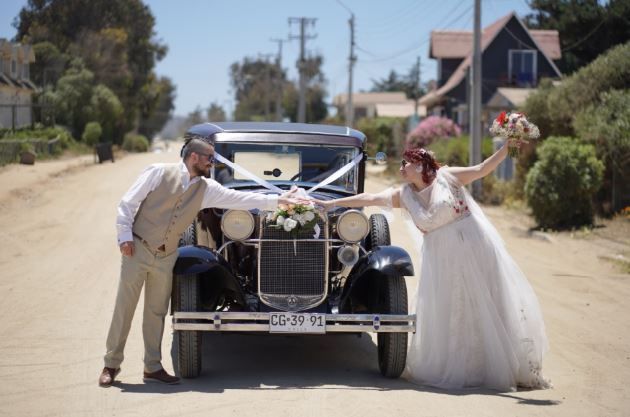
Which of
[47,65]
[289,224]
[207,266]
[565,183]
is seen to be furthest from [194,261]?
[47,65]

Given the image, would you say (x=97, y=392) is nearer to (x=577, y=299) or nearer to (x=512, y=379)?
(x=512, y=379)

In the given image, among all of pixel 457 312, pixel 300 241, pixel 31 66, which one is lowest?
pixel 457 312

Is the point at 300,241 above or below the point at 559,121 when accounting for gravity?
below

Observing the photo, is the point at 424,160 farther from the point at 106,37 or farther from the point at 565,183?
the point at 106,37

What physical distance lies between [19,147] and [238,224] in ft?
98.4

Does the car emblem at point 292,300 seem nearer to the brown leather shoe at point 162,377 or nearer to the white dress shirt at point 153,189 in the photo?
the white dress shirt at point 153,189

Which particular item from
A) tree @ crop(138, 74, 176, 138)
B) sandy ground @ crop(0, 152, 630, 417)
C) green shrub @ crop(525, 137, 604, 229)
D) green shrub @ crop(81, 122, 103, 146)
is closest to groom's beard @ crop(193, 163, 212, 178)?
sandy ground @ crop(0, 152, 630, 417)

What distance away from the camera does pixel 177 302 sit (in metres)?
7.15

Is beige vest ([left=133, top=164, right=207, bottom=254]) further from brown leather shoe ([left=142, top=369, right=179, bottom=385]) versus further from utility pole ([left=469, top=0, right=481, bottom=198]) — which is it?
utility pole ([left=469, top=0, right=481, bottom=198])

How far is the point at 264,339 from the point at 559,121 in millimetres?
14627

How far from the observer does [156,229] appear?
6820 mm

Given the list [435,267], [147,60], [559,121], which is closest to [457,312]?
[435,267]

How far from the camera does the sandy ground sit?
6.30m

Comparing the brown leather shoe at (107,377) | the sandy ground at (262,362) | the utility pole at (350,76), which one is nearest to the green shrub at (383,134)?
the utility pole at (350,76)
